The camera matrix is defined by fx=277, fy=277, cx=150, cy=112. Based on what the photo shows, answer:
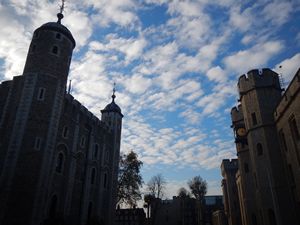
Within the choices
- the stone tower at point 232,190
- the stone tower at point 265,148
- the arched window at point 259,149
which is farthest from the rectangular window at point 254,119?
the stone tower at point 232,190

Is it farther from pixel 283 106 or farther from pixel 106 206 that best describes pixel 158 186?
pixel 283 106

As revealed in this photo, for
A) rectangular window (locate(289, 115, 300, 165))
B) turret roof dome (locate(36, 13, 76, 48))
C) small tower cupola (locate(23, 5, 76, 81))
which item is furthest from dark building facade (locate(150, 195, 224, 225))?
rectangular window (locate(289, 115, 300, 165))

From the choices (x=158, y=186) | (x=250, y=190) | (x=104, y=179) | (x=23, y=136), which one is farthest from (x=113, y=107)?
(x=158, y=186)

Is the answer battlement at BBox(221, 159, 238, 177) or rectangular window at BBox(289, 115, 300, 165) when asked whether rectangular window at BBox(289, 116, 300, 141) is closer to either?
rectangular window at BBox(289, 115, 300, 165)

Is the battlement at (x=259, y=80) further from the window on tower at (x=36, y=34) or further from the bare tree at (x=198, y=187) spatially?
the bare tree at (x=198, y=187)

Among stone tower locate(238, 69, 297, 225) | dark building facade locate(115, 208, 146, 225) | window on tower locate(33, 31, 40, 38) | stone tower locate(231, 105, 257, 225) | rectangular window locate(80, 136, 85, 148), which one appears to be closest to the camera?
stone tower locate(238, 69, 297, 225)

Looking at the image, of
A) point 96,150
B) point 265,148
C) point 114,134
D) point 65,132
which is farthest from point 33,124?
point 265,148

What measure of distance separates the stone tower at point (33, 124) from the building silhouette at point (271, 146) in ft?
53.6

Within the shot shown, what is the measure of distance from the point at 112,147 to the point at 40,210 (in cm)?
1694

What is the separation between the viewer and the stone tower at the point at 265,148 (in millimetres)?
19188

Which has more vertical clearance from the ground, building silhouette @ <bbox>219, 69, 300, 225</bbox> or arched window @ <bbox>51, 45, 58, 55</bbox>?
arched window @ <bbox>51, 45, 58, 55</bbox>

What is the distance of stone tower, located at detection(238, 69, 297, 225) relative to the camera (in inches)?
755

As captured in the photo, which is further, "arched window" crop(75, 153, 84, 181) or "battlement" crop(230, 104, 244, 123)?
"battlement" crop(230, 104, 244, 123)

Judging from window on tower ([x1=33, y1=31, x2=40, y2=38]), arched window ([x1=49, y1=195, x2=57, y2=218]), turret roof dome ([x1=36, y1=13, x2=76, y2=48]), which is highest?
turret roof dome ([x1=36, y1=13, x2=76, y2=48])
